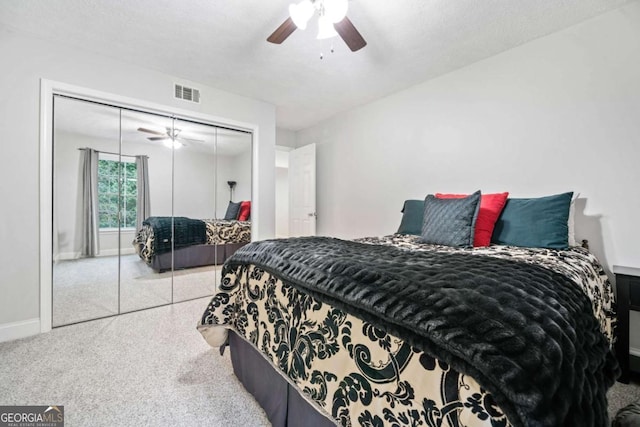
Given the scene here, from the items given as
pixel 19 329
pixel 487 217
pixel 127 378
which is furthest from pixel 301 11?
pixel 19 329

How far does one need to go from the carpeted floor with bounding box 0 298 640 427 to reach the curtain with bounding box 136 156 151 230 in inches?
42.3

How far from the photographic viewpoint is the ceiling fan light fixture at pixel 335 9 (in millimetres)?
1481

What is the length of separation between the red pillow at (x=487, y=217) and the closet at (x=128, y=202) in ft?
8.86

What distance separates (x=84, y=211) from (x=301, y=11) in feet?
8.37

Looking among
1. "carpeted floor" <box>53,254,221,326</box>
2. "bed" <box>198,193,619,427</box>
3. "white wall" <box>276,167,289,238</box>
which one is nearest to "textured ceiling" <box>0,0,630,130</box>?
"bed" <box>198,193,619,427</box>

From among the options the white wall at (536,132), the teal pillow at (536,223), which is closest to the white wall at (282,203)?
the white wall at (536,132)

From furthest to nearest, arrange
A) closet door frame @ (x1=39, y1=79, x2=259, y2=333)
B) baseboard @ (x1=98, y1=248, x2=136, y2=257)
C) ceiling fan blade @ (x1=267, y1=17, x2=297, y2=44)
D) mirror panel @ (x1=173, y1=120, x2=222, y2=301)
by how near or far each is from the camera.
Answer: mirror panel @ (x1=173, y1=120, x2=222, y2=301), baseboard @ (x1=98, y1=248, x2=136, y2=257), closet door frame @ (x1=39, y1=79, x2=259, y2=333), ceiling fan blade @ (x1=267, y1=17, x2=297, y2=44)

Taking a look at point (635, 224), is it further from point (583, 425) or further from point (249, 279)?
point (249, 279)

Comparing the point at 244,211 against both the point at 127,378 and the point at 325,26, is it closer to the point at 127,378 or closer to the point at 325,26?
the point at 127,378

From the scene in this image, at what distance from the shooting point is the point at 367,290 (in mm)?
841

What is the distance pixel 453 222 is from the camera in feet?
6.35

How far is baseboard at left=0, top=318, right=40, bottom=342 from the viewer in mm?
2064

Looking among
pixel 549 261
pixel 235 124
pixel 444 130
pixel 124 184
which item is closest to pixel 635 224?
pixel 549 261

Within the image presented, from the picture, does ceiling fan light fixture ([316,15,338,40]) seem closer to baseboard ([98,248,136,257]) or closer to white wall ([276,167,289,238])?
baseboard ([98,248,136,257])
